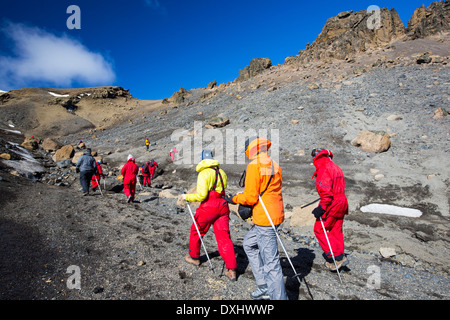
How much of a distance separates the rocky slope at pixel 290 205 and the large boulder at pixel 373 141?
121 mm

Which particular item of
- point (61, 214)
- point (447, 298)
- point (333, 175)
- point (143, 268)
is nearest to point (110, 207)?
point (61, 214)

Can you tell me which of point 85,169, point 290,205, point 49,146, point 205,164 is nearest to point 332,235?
point 205,164

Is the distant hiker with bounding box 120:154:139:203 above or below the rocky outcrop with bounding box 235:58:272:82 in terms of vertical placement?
below

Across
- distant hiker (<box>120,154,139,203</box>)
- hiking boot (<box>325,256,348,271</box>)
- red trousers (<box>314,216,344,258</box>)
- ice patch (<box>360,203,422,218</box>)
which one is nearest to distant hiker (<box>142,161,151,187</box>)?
distant hiker (<box>120,154,139,203</box>)

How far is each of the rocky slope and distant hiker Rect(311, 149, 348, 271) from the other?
1.59ft

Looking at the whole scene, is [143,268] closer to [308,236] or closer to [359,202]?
[308,236]

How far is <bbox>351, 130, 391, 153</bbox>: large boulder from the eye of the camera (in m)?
13.3

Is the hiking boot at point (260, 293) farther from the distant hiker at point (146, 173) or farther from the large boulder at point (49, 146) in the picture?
the large boulder at point (49, 146)

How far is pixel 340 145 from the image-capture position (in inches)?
592

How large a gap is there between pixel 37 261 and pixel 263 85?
118 feet

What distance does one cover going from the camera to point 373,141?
13.6 m

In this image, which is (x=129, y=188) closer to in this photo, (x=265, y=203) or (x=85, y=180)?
(x=85, y=180)

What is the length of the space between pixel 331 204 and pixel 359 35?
46604mm

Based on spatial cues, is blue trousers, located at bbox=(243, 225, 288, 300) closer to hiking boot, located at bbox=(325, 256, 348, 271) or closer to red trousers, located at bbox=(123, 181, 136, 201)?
hiking boot, located at bbox=(325, 256, 348, 271)
